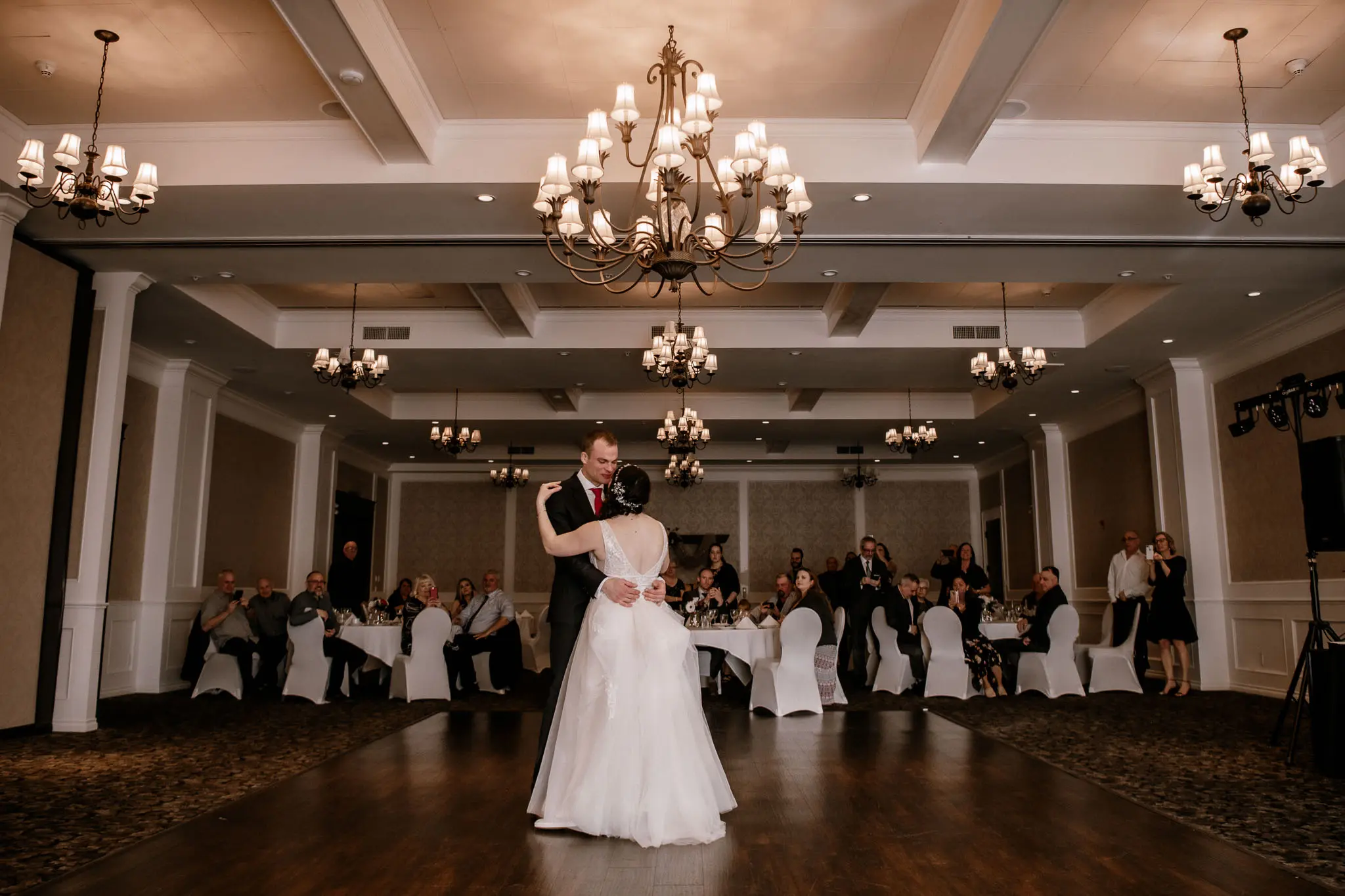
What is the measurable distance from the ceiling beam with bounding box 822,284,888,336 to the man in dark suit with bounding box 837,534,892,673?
8.43 ft

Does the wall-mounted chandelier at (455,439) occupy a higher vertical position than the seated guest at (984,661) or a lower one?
higher

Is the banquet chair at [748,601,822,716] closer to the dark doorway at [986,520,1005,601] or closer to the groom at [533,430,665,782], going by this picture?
the groom at [533,430,665,782]

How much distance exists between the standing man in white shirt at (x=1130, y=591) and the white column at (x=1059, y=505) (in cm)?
262

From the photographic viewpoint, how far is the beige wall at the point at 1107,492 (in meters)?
10.9

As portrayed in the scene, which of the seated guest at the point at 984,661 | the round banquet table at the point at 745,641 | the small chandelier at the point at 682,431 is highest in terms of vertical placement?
the small chandelier at the point at 682,431

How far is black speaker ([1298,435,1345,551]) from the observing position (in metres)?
5.18

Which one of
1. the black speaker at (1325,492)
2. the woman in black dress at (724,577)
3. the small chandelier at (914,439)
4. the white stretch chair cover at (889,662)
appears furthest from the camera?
the woman in black dress at (724,577)

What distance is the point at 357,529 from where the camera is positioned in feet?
50.4

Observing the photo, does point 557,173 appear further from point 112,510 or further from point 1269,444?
point 1269,444

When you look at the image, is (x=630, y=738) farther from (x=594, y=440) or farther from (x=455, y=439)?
(x=455, y=439)

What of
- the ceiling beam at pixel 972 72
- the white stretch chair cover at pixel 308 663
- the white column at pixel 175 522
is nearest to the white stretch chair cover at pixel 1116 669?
the ceiling beam at pixel 972 72

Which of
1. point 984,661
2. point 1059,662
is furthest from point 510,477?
point 1059,662

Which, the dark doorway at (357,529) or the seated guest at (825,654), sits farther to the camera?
the dark doorway at (357,529)

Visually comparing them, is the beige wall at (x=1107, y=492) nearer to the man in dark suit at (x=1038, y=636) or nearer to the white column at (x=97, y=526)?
the man in dark suit at (x=1038, y=636)
